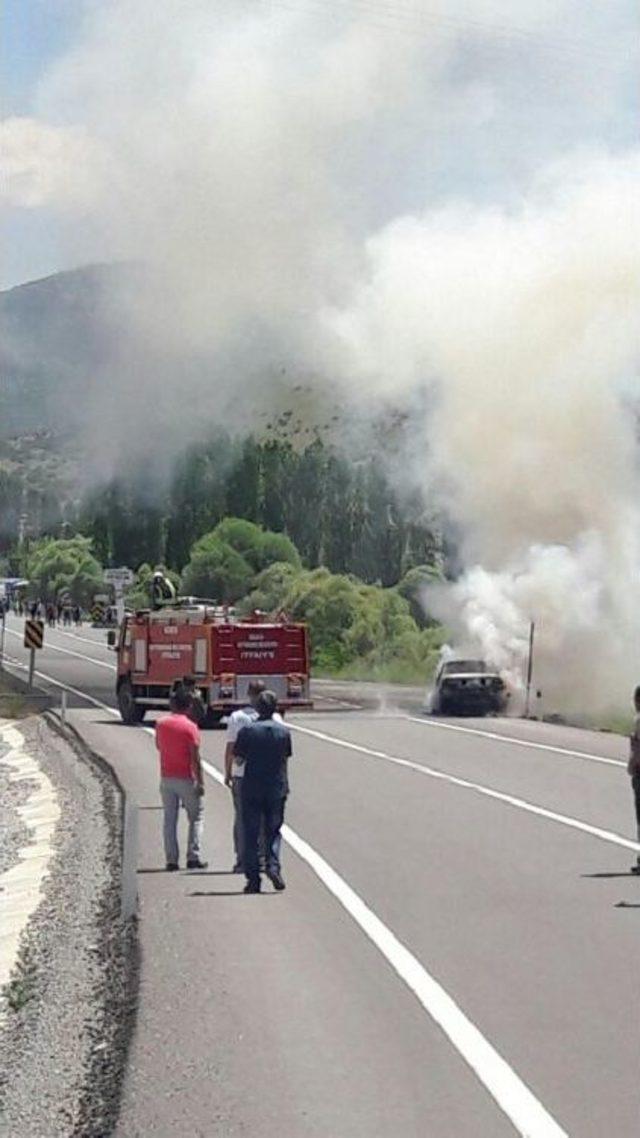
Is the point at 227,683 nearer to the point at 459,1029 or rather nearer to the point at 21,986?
the point at 21,986

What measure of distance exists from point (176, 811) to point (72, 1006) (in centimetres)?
563

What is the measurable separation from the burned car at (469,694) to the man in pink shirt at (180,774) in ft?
103

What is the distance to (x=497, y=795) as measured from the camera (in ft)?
81.3

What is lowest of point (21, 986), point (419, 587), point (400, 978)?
point (21, 986)

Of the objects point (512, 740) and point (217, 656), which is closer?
point (512, 740)

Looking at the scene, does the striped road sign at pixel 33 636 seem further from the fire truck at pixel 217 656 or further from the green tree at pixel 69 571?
the green tree at pixel 69 571

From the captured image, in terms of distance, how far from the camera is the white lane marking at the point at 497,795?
19.6 m

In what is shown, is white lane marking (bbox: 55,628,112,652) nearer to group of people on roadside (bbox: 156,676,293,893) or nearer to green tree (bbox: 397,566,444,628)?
green tree (bbox: 397,566,444,628)

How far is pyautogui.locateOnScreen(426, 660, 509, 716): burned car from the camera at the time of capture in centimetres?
4828

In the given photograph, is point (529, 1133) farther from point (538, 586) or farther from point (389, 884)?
point (538, 586)

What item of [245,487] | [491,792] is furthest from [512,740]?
[245,487]

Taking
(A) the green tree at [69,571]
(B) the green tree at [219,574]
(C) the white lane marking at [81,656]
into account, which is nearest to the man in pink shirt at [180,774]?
(C) the white lane marking at [81,656]

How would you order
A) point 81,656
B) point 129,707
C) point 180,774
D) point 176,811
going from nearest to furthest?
1. point 180,774
2. point 176,811
3. point 129,707
4. point 81,656

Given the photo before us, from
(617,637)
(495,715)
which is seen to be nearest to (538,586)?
(617,637)
